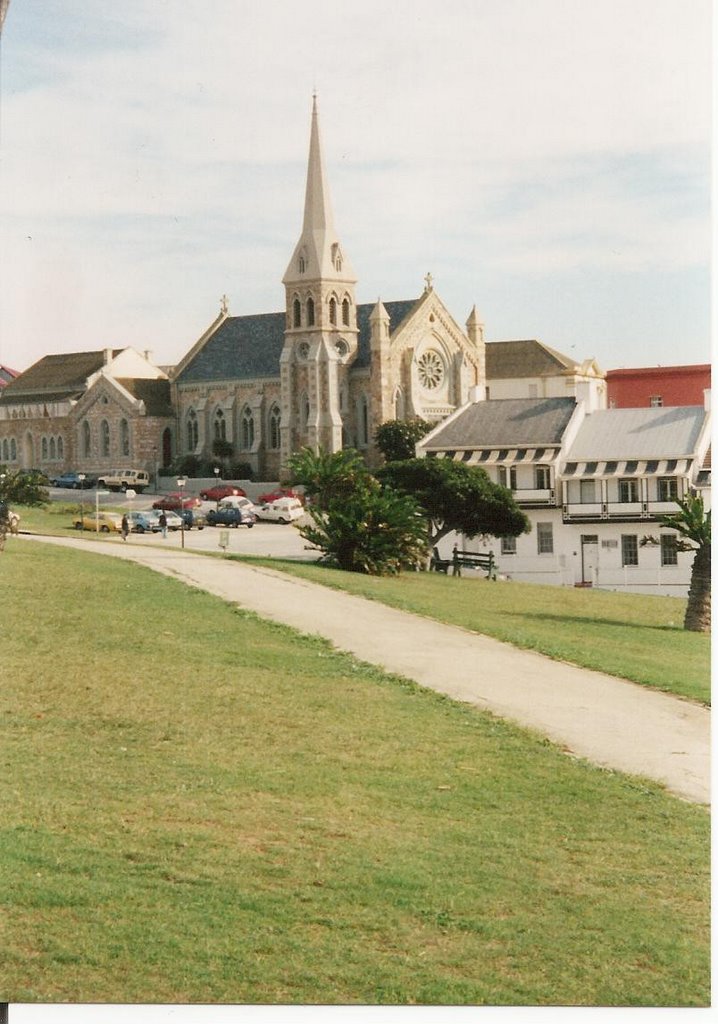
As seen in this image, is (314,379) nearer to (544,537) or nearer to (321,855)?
(544,537)

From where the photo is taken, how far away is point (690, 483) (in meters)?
10.7

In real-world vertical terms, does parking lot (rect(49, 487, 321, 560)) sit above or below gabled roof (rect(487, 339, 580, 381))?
below

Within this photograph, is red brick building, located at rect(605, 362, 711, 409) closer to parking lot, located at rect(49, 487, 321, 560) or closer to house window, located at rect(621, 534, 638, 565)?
house window, located at rect(621, 534, 638, 565)

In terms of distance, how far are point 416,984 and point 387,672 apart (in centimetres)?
403

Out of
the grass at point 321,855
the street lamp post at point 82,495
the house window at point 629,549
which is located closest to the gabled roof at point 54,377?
the grass at point 321,855

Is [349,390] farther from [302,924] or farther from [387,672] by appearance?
[302,924]

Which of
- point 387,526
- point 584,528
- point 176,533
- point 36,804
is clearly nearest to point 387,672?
A: point 584,528

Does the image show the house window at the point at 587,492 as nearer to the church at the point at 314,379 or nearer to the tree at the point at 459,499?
the tree at the point at 459,499

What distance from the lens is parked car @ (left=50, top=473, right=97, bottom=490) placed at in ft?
55.4

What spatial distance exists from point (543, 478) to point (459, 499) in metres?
0.96

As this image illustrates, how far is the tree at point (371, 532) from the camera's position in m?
14.4

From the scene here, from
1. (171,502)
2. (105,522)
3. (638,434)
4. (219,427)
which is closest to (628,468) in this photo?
Result: (638,434)

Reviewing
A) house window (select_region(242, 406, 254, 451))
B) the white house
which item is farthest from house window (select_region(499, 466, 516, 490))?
house window (select_region(242, 406, 254, 451))

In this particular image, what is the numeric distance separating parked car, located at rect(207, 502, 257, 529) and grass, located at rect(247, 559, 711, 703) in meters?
10.3
